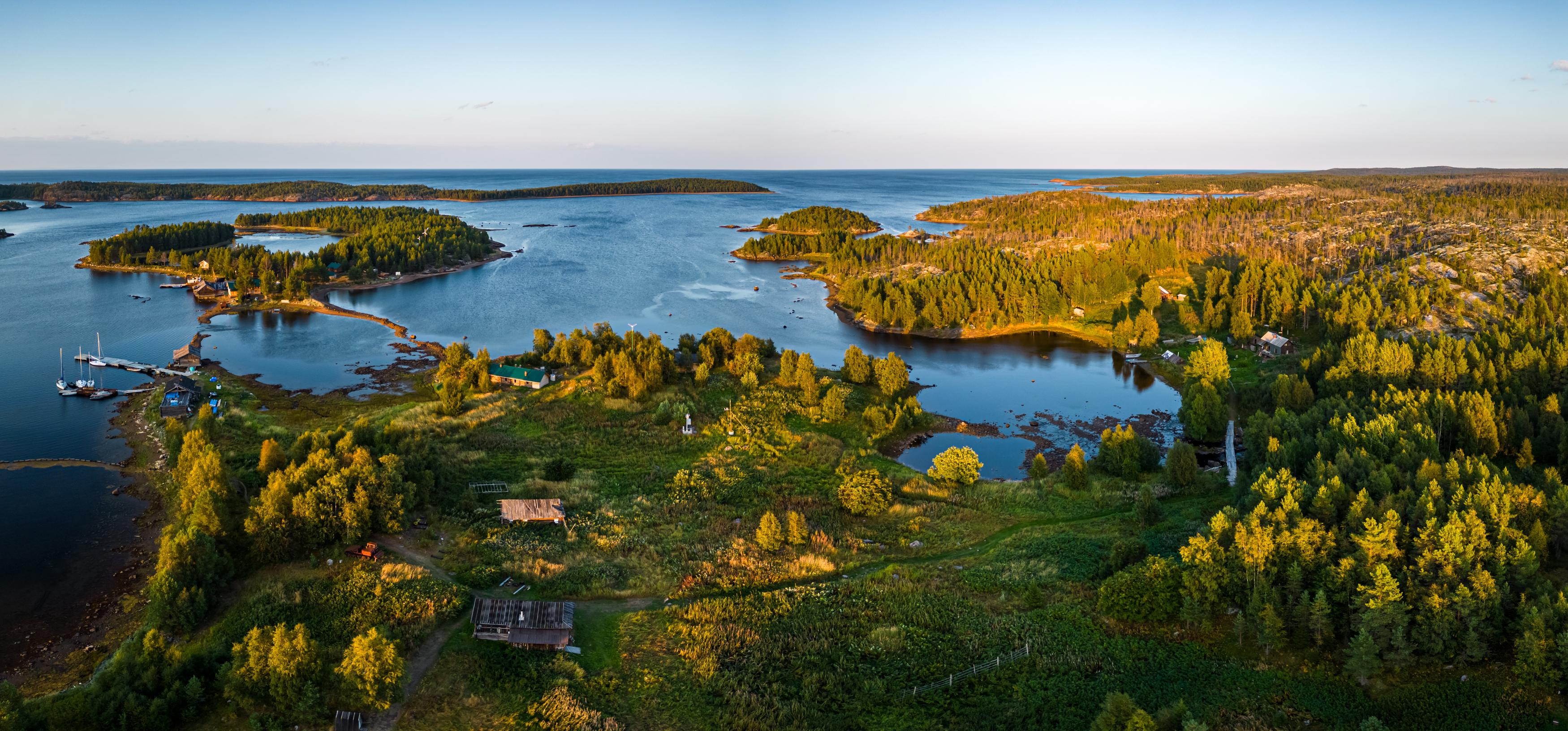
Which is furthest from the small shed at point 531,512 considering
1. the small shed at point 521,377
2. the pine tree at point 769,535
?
the small shed at point 521,377

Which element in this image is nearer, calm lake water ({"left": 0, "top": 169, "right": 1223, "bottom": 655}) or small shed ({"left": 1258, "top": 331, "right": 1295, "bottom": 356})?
calm lake water ({"left": 0, "top": 169, "right": 1223, "bottom": 655})

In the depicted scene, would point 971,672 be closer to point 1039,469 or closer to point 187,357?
point 1039,469

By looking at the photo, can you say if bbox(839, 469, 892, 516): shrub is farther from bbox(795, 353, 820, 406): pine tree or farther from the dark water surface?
the dark water surface

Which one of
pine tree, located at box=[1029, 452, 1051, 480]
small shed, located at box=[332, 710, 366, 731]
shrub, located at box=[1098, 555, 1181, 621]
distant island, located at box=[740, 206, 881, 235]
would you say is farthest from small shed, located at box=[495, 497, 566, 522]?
distant island, located at box=[740, 206, 881, 235]

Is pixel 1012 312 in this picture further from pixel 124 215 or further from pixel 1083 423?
pixel 124 215

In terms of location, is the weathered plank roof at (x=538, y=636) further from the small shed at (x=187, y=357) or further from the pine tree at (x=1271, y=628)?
the small shed at (x=187, y=357)

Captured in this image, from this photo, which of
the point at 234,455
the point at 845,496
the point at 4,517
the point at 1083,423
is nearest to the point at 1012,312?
the point at 1083,423

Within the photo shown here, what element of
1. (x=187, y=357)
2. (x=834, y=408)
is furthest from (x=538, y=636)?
(x=187, y=357)
